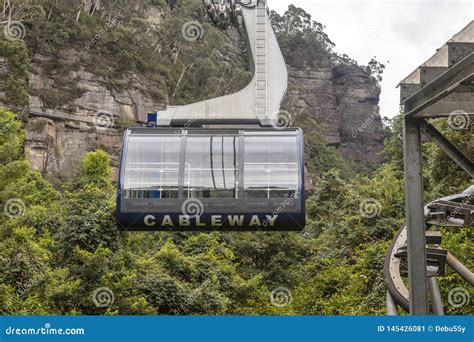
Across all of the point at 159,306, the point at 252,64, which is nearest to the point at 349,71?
the point at 159,306

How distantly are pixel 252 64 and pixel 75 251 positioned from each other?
853cm
